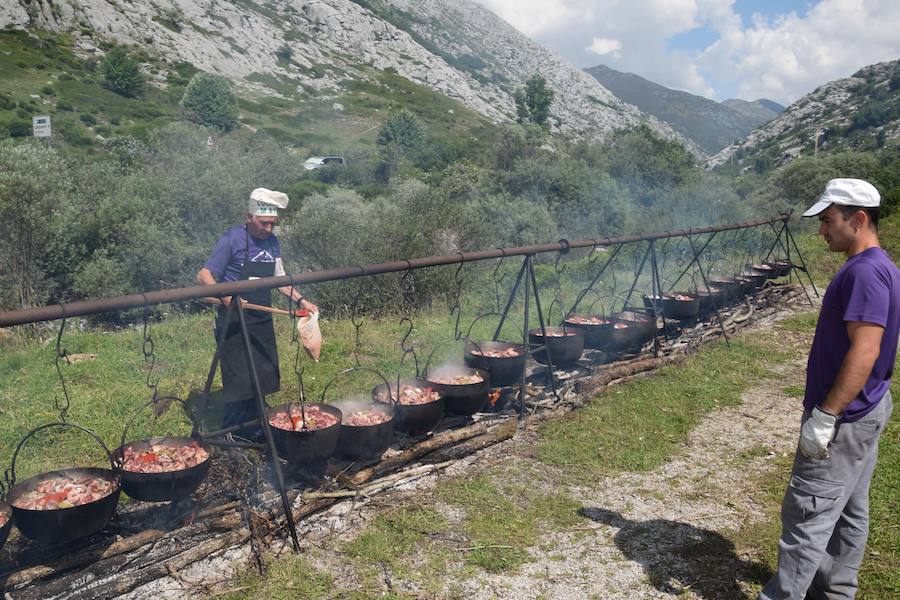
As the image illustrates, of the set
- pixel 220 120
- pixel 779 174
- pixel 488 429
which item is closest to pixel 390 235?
pixel 488 429

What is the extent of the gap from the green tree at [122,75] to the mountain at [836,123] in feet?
248

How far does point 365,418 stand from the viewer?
511 centimetres

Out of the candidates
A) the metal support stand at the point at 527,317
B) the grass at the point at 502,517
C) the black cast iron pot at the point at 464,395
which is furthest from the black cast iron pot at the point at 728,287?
the grass at the point at 502,517

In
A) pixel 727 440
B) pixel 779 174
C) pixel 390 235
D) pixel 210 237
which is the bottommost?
pixel 210 237

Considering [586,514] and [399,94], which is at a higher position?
[399,94]

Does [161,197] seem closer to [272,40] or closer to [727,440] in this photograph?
[727,440]

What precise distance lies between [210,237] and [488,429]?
2188 cm

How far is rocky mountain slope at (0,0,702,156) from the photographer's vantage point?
3489 inches

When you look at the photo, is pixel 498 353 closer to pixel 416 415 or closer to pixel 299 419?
pixel 416 415

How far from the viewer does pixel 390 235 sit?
1880 centimetres

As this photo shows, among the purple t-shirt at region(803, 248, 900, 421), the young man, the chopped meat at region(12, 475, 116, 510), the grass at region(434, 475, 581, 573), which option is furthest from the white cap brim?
the chopped meat at region(12, 475, 116, 510)

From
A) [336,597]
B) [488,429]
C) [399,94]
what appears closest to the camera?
[336,597]

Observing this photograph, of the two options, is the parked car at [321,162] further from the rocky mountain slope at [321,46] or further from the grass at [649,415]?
the grass at [649,415]

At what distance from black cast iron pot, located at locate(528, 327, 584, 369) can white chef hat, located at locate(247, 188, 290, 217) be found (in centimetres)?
329
